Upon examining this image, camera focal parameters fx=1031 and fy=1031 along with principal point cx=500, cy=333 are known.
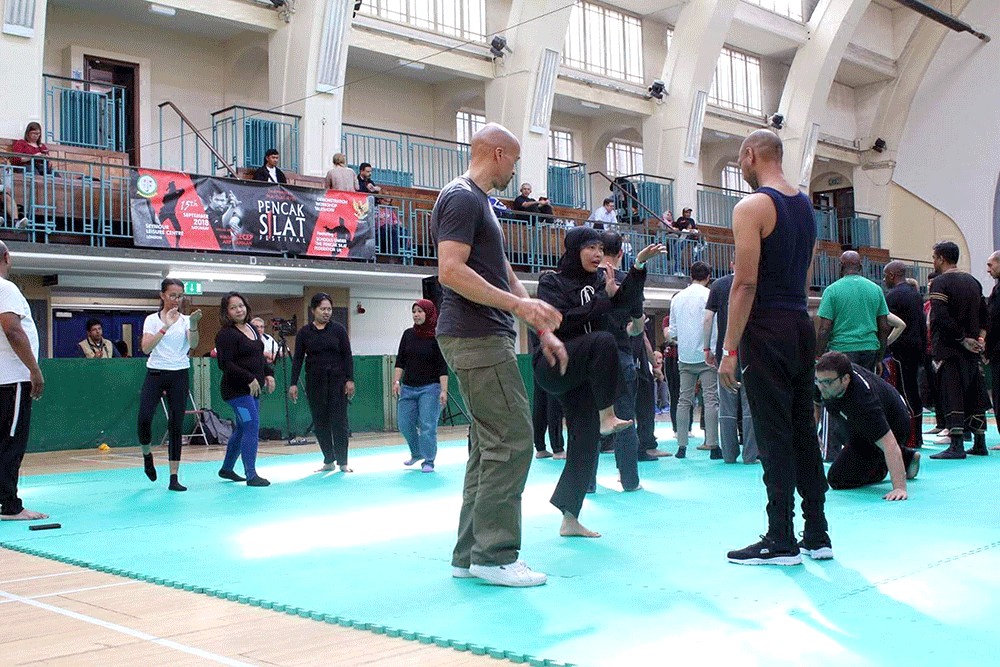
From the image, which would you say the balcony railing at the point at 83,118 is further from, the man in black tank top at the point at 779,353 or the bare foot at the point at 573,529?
the man in black tank top at the point at 779,353

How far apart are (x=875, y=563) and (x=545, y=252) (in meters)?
15.4

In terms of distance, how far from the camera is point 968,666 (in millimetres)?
3068

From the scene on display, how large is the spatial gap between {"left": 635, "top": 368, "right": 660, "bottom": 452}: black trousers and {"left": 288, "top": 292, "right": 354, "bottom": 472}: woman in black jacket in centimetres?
279

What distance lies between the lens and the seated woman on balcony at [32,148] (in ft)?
47.4

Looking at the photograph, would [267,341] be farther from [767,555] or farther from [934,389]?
[767,555]

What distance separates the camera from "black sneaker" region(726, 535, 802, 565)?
4691 millimetres

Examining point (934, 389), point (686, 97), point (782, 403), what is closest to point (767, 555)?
point (782, 403)

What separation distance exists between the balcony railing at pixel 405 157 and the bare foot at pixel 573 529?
52.0 ft

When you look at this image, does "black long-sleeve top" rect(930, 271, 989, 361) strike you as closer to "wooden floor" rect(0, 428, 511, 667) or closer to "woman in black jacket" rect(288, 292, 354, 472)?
"woman in black jacket" rect(288, 292, 354, 472)

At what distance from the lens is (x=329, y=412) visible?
405 inches

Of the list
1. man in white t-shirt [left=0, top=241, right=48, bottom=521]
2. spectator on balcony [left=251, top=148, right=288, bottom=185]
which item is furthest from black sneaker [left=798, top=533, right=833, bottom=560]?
spectator on balcony [left=251, top=148, right=288, bottom=185]

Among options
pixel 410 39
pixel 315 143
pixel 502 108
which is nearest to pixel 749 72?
pixel 502 108

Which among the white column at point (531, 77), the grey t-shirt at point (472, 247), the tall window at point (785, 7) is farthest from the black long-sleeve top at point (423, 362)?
the tall window at point (785, 7)

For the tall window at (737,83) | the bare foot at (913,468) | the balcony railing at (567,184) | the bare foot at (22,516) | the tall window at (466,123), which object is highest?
the tall window at (737,83)
